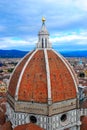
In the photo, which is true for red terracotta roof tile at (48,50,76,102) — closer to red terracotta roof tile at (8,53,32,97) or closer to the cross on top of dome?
the cross on top of dome

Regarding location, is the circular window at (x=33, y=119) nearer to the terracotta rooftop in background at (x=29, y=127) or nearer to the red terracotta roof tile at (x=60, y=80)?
the terracotta rooftop in background at (x=29, y=127)

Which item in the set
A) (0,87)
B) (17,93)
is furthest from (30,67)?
(0,87)

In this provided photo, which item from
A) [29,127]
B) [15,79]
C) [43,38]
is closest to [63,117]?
[29,127]

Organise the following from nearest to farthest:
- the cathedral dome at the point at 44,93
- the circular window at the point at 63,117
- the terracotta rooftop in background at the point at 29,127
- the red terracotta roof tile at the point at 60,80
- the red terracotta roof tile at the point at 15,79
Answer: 1. the terracotta rooftop in background at the point at 29,127
2. the cathedral dome at the point at 44,93
3. the red terracotta roof tile at the point at 60,80
4. the circular window at the point at 63,117
5. the red terracotta roof tile at the point at 15,79

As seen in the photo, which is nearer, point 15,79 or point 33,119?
point 33,119

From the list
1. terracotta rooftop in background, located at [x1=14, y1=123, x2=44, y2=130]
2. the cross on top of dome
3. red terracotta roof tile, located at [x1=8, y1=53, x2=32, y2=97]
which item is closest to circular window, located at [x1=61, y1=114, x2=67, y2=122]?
terracotta rooftop in background, located at [x1=14, y1=123, x2=44, y2=130]

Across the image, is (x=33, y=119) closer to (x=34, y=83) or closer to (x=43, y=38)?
(x=34, y=83)

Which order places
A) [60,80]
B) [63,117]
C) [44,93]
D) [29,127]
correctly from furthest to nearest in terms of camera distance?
[63,117] < [60,80] < [44,93] < [29,127]

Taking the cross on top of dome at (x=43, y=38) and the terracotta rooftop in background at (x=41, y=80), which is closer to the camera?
the terracotta rooftop in background at (x=41, y=80)

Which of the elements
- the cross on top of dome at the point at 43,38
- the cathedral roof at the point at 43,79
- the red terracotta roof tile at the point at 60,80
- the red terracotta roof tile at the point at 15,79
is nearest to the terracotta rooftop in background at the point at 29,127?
the cathedral roof at the point at 43,79

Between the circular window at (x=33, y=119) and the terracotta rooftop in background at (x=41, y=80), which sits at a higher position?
the terracotta rooftop in background at (x=41, y=80)
